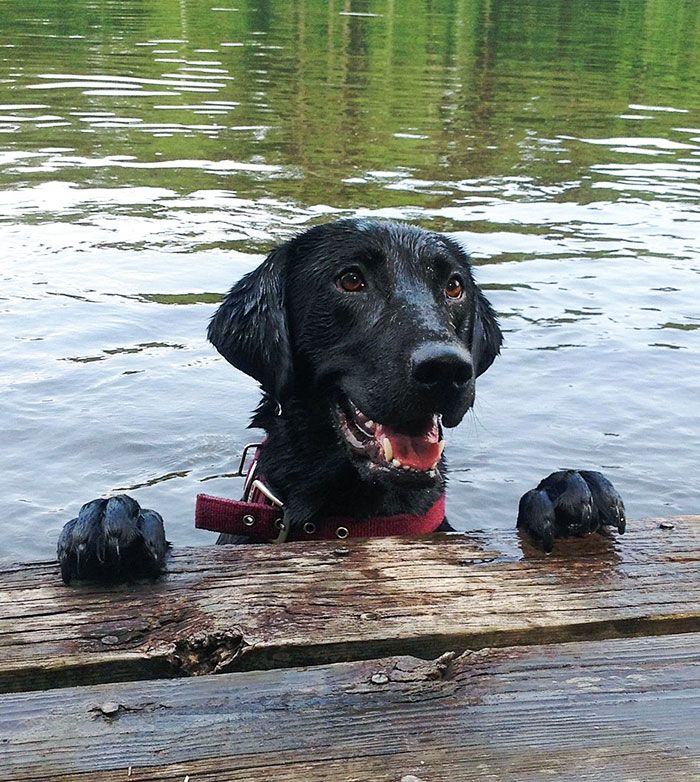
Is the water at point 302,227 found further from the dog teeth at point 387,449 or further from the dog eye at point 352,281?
the dog eye at point 352,281

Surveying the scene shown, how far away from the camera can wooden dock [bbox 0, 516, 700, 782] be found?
2.43 meters

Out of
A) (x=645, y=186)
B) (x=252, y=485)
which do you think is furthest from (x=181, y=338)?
(x=645, y=186)

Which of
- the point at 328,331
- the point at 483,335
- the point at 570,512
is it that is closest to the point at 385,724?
the point at 570,512

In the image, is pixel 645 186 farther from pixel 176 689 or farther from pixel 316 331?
pixel 176 689

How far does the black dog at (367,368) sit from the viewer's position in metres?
3.79

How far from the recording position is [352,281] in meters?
4.39

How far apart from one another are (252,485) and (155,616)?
158 centimetres

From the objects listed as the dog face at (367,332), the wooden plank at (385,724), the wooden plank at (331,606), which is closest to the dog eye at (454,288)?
the dog face at (367,332)

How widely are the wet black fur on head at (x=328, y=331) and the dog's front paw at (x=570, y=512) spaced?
53 centimetres

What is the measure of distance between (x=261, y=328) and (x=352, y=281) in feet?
1.35

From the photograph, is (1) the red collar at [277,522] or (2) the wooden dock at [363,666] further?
(1) the red collar at [277,522]

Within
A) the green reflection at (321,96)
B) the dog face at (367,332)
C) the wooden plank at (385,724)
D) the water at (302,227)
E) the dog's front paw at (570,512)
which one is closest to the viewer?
the wooden plank at (385,724)

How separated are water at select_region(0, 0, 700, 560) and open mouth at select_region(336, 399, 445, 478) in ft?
4.73

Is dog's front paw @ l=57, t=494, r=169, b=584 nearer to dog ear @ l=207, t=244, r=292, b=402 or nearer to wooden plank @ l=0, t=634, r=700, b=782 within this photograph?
wooden plank @ l=0, t=634, r=700, b=782
